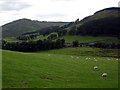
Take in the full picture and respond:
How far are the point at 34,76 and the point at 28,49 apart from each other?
128m

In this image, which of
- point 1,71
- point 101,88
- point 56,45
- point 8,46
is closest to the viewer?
point 101,88

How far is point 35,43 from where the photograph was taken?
546 feet

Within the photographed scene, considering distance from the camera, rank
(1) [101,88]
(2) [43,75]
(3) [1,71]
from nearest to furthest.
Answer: (1) [101,88] < (3) [1,71] < (2) [43,75]

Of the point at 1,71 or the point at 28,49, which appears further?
the point at 28,49

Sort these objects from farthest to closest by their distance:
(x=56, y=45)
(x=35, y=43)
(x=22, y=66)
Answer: (x=56, y=45) → (x=35, y=43) → (x=22, y=66)

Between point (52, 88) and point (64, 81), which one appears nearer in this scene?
point (52, 88)

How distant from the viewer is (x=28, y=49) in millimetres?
159125

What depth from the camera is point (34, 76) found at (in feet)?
105

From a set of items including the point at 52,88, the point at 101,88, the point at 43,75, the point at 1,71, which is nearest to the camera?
the point at 52,88

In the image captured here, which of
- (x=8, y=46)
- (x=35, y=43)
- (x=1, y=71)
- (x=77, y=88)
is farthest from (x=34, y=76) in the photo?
(x=35, y=43)

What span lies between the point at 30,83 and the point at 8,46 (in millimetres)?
127456

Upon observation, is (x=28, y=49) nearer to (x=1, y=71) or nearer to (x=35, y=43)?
(x=35, y=43)

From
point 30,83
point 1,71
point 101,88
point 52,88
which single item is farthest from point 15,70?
point 101,88

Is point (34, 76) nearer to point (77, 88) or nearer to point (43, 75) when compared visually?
point (43, 75)
